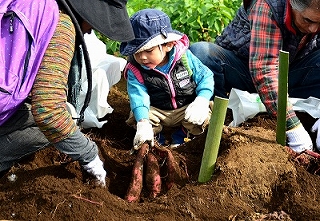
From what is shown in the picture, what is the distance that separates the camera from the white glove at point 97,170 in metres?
2.48

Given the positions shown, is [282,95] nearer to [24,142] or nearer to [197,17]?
[24,142]

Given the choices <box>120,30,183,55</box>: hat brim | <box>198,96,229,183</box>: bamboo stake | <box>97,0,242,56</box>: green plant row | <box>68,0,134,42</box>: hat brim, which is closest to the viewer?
<box>198,96,229,183</box>: bamboo stake

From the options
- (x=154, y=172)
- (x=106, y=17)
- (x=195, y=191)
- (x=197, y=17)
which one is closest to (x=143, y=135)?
(x=154, y=172)

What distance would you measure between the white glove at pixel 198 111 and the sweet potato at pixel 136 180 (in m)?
0.44

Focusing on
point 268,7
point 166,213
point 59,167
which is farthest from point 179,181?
point 268,7

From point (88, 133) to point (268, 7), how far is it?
1349 millimetres

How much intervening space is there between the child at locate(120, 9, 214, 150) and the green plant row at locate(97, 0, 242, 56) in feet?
4.12

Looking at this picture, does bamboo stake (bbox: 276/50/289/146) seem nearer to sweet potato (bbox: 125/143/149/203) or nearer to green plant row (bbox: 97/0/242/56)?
sweet potato (bbox: 125/143/149/203)

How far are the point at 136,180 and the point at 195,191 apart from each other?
33 centimetres

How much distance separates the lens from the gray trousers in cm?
236

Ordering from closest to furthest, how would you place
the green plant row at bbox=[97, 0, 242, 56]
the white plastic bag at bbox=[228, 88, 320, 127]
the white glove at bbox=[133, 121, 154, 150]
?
the white glove at bbox=[133, 121, 154, 150] < the white plastic bag at bbox=[228, 88, 320, 127] < the green plant row at bbox=[97, 0, 242, 56]

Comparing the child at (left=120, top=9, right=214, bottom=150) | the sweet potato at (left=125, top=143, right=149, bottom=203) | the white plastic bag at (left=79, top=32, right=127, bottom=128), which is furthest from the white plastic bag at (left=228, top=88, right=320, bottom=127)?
the sweet potato at (left=125, top=143, right=149, bottom=203)

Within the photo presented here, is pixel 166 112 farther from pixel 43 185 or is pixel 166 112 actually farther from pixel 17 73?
pixel 17 73

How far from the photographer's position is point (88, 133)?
335 centimetres
